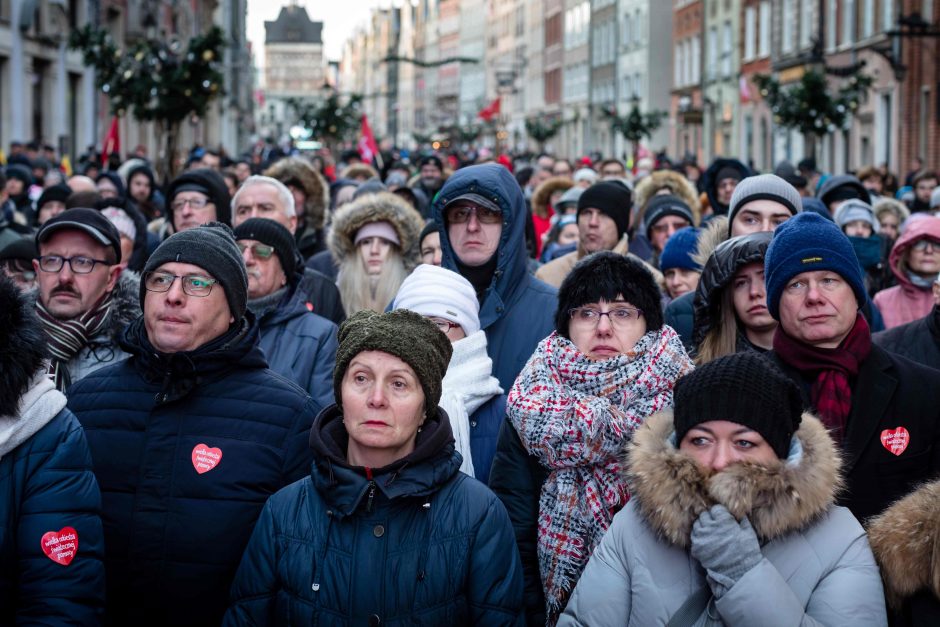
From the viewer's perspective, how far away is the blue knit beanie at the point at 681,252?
7434 mm

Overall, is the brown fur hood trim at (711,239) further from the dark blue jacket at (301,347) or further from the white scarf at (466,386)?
the dark blue jacket at (301,347)

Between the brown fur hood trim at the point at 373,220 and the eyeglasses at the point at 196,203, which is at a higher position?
the eyeglasses at the point at 196,203

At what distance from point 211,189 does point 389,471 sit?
462cm

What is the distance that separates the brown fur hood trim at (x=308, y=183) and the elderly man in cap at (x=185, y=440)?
6.08m

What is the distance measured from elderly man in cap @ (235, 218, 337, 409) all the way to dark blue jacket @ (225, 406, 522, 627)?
155 centimetres

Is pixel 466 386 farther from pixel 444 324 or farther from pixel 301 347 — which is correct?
pixel 301 347

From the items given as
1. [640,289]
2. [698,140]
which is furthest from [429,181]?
[698,140]

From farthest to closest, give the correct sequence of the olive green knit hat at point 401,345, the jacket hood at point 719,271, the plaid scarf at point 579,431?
1. the jacket hood at point 719,271
2. the plaid scarf at point 579,431
3. the olive green knit hat at point 401,345

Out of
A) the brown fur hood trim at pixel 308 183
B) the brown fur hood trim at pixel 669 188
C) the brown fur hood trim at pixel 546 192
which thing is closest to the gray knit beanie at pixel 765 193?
the brown fur hood trim at pixel 669 188

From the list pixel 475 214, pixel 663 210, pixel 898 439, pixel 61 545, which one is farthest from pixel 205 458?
pixel 663 210

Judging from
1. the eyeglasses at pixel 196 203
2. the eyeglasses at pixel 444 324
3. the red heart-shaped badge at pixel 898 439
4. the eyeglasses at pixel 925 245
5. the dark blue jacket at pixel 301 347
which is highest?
the eyeglasses at pixel 196 203

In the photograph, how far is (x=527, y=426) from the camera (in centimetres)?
423

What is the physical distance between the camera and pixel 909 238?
773 centimetres

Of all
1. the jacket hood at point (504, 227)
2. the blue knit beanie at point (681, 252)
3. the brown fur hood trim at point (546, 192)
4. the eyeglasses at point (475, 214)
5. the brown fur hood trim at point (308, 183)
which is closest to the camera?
the jacket hood at point (504, 227)
